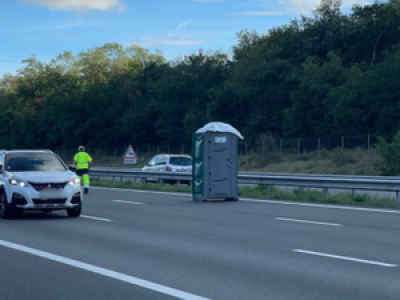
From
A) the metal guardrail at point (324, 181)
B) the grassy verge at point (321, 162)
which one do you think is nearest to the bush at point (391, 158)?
the grassy verge at point (321, 162)

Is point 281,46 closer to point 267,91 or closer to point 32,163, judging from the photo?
point 267,91

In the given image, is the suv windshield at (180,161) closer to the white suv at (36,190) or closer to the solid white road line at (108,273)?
the white suv at (36,190)

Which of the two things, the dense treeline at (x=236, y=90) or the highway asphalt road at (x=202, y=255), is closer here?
the highway asphalt road at (x=202, y=255)

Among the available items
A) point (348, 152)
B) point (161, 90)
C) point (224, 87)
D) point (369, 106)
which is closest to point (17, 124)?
point (161, 90)

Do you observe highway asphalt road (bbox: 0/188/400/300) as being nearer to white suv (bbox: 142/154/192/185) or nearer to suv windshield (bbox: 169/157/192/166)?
white suv (bbox: 142/154/192/185)

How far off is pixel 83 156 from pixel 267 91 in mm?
43148

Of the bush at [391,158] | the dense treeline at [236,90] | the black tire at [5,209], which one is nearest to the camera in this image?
the black tire at [5,209]

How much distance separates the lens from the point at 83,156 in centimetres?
2680

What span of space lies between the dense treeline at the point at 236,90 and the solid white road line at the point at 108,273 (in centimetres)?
4447

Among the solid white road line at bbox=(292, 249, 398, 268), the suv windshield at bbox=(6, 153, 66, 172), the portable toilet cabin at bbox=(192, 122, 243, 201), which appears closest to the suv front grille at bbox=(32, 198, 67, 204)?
the suv windshield at bbox=(6, 153, 66, 172)

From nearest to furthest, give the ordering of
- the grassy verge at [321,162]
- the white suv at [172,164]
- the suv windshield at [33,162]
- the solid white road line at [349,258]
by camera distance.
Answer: the solid white road line at [349,258], the suv windshield at [33,162], the white suv at [172,164], the grassy verge at [321,162]

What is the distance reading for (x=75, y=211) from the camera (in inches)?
696

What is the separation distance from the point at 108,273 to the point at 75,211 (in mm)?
8271

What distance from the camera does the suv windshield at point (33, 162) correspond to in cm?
1786
